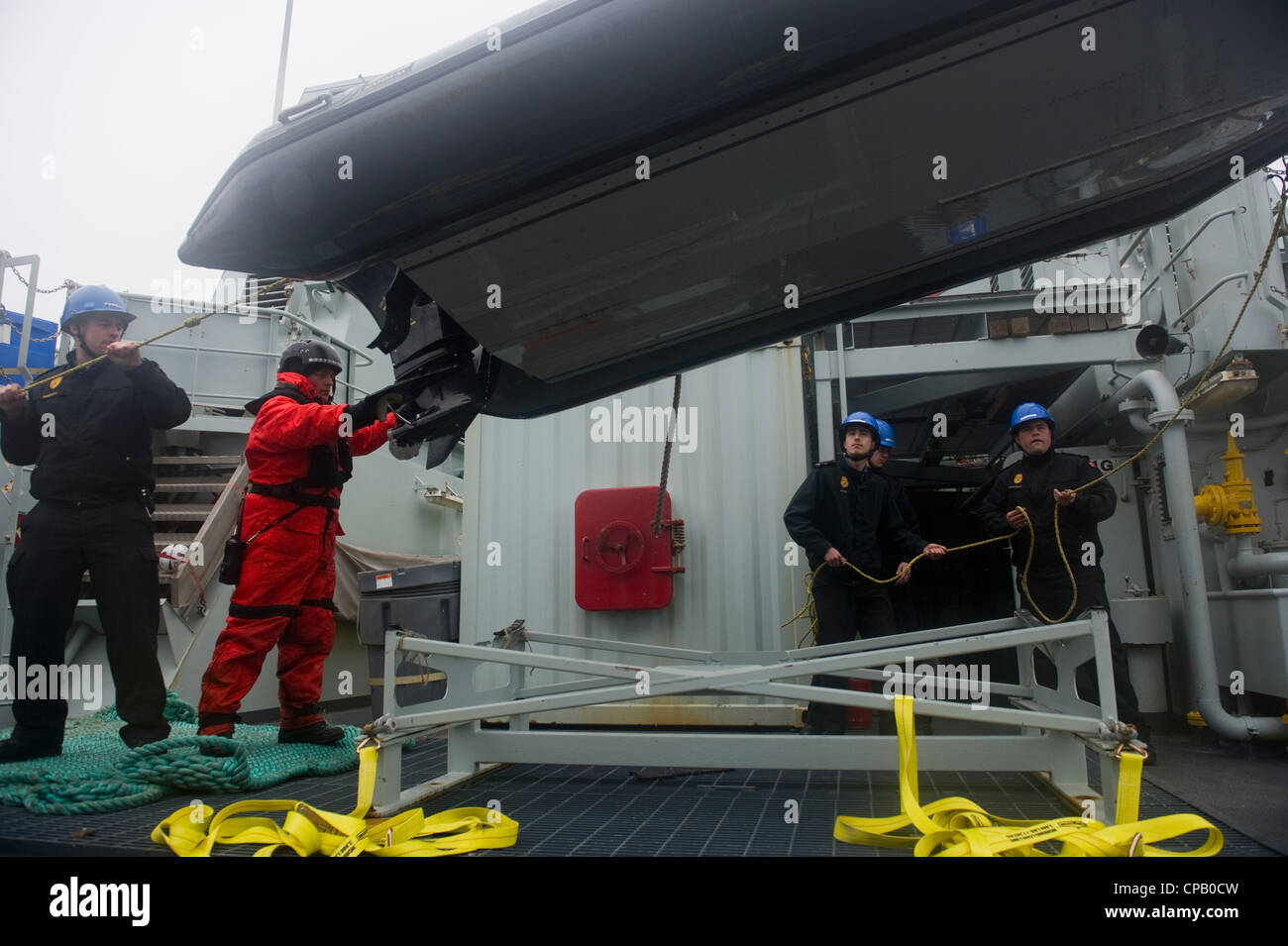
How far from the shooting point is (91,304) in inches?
121

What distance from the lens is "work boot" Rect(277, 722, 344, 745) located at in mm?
3111

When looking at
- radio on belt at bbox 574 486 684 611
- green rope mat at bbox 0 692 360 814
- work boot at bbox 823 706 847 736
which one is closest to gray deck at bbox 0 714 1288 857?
green rope mat at bbox 0 692 360 814

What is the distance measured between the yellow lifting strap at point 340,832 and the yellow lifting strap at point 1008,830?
0.93 metres

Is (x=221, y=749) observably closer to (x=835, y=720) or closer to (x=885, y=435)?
(x=835, y=720)

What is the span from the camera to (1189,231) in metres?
4.16

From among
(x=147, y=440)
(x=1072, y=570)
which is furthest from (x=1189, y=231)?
(x=147, y=440)

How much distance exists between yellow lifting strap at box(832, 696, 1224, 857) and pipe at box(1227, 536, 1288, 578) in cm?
254

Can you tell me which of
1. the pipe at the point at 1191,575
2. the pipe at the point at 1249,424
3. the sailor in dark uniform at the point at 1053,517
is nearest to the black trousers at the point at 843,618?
the sailor in dark uniform at the point at 1053,517

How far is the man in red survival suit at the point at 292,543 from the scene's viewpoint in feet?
9.21

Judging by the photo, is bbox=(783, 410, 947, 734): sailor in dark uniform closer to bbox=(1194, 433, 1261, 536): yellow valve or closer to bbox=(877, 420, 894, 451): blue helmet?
bbox=(877, 420, 894, 451): blue helmet

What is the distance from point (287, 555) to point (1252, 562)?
4443 mm

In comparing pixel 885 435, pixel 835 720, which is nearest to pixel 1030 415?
pixel 885 435
